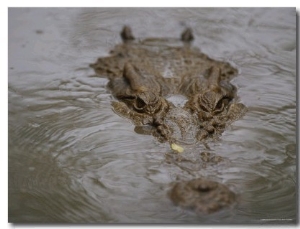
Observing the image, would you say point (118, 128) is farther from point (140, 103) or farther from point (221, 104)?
point (221, 104)

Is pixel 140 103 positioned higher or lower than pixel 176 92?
lower

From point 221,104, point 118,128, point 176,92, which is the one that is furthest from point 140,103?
point 221,104

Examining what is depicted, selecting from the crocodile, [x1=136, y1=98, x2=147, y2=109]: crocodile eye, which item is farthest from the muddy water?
[x1=136, y1=98, x2=147, y2=109]: crocodile eye

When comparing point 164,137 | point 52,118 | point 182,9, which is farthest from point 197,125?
point 182,9

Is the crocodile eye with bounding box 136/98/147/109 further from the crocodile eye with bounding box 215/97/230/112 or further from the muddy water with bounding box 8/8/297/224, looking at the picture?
the crocodile eye with bounding box 215/97/230/112

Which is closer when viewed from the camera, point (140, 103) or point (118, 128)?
point (118, 128)

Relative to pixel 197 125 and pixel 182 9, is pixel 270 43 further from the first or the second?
pixel 197 125

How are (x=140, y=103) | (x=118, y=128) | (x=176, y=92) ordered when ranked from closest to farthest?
(x=118, y=128)
(x=140, y=103)
(x=176, y=92)
